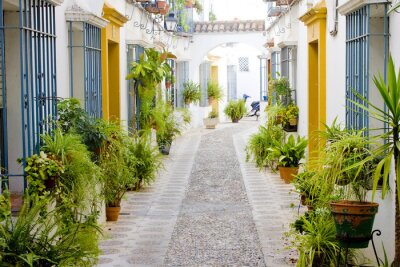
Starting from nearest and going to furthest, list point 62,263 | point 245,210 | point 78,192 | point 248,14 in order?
point 62,263 → point 78,192 → point 245,210 → point 248,14

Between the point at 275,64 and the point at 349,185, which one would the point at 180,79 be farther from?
the point at 349,185

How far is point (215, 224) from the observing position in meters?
9.16

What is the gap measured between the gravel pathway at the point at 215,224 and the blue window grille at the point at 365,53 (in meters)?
1.78

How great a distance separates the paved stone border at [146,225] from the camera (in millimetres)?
7504

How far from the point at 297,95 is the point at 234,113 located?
1638cm

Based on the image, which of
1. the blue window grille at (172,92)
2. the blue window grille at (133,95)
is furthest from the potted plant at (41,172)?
the blue window grille at (172,92)

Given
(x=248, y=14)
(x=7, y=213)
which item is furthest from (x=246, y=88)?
(x=7, y=213)

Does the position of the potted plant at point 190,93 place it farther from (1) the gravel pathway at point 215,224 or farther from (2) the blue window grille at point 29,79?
(2) the blue window grille at point 29,79

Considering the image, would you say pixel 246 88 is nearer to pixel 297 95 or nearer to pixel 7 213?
pixel 297 95

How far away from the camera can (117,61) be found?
500 inches

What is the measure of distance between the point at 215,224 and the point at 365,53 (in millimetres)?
3058

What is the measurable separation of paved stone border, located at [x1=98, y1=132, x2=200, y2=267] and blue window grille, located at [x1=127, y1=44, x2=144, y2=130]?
46.1 inches

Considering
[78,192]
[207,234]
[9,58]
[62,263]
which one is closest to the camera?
[62,263]

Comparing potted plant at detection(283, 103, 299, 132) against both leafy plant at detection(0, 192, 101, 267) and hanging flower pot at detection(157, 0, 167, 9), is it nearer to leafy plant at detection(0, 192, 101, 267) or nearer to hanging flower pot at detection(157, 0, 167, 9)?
hanging flower pot at detection(157, 0, 167, 9)
